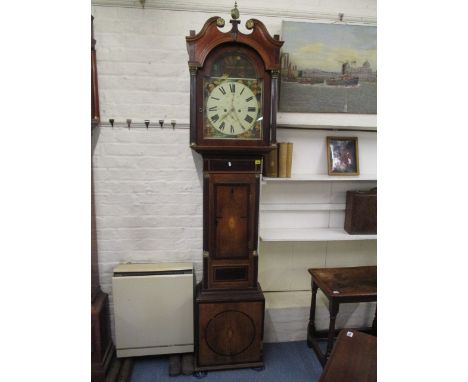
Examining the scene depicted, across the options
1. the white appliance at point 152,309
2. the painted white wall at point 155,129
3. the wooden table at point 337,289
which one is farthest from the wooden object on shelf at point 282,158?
the white appliance at point 152,309

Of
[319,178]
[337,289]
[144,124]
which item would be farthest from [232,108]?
[337,289]

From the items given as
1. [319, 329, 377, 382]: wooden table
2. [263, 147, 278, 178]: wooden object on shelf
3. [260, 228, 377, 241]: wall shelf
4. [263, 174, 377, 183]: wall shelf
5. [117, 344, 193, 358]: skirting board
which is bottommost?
[117, 344, 193, 358]: skirting board

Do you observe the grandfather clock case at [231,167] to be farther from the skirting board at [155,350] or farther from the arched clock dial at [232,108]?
the skirting board at [155,350]

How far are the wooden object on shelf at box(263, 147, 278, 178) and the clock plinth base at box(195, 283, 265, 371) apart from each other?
78 cm

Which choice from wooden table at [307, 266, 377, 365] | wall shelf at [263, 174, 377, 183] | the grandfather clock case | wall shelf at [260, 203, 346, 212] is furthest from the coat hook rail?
wooden table at [307, 266, 377, 365]

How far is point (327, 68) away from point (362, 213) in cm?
107

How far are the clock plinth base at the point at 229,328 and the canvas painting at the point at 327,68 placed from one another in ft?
4.39

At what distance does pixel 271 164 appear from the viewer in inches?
79.9

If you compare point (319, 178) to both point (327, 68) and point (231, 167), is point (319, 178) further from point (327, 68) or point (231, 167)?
point (327, 68)

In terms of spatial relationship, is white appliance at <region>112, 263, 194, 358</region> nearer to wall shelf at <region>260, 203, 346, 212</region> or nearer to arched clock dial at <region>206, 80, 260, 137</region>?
wall shelf at <region>260, 203, 346, 212</region>

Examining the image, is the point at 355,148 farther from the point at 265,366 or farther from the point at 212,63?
the point at 265,366

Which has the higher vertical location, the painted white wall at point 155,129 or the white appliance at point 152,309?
the painted white wall at point 155,129

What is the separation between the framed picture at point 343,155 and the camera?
7.19 feet

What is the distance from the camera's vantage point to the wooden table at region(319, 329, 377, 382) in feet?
3.65
